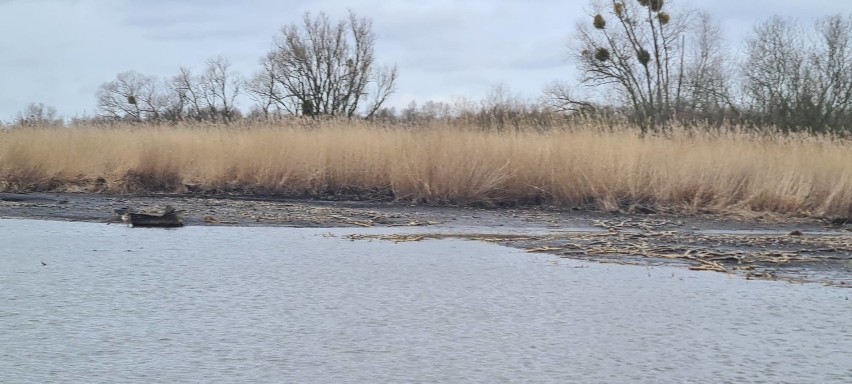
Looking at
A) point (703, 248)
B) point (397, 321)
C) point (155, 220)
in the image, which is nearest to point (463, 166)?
point (155, 220)

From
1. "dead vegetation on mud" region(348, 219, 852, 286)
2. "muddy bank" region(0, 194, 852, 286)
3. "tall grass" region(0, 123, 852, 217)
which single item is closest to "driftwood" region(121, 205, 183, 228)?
"muddy bank" region(0, 194, 852, 286)

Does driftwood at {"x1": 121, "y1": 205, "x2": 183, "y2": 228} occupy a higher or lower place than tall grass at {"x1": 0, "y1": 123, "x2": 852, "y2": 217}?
lower

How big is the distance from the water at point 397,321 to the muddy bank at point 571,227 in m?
0.76

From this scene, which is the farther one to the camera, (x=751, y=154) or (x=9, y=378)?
(x=751, y=154)

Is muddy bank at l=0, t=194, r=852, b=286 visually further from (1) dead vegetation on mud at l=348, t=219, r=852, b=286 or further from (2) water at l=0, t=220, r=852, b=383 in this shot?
(2) water at l=0, t=220, r=852, b=383

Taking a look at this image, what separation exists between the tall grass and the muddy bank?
605 millimetres

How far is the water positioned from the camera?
366 cm

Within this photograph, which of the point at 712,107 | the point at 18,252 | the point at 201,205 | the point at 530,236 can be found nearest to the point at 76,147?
the point at 201,205

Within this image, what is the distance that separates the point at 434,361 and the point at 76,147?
43.7 feet

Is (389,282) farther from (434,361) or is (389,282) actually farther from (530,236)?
(530,236)

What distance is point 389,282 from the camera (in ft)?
18.7

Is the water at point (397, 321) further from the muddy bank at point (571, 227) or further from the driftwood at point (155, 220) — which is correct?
the driftwood at point (155, 220)

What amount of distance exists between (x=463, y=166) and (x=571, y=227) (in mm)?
3159

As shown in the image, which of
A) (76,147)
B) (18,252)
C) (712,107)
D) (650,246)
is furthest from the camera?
(712,107)
